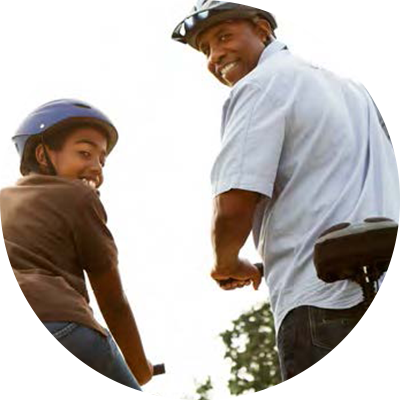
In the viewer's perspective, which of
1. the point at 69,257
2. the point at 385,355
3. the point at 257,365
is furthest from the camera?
the point at 257,365

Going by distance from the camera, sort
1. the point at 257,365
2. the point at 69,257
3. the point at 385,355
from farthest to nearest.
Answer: the point at 257,365 < the point at 69,257 < the point at 385,355

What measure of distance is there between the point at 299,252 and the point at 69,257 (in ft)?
3.65

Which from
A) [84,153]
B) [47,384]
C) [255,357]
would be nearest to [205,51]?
[84,153]

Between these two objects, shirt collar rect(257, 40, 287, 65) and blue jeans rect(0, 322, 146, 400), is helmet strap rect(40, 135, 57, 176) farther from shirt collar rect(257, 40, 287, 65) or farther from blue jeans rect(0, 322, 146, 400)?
shirt collar rect(257, 40, 287, 65)

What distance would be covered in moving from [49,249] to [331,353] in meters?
1.40

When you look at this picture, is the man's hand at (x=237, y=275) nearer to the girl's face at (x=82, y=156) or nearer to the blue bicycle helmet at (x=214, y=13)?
the girl's face at (x=82, y=156)

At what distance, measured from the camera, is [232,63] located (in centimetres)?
538

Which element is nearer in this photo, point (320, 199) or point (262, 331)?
point (320, 199)

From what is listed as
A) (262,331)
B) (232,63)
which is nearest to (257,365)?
(262,331)

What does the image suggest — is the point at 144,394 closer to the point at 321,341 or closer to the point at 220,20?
the point at 321,341

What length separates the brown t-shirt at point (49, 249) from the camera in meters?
4.68

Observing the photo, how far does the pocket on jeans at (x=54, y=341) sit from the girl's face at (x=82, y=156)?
97 centimetres

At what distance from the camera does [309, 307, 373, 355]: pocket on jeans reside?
4.42 metres

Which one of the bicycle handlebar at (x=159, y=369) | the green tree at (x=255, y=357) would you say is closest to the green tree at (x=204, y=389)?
the green tree at (x=255, y=357)
